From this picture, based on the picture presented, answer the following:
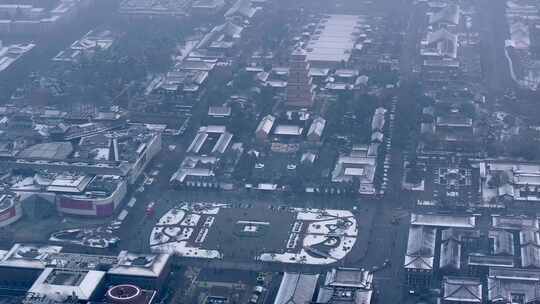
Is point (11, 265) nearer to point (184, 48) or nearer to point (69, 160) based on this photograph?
point (69, 160)

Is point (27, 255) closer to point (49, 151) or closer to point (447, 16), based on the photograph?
point (49, 151)

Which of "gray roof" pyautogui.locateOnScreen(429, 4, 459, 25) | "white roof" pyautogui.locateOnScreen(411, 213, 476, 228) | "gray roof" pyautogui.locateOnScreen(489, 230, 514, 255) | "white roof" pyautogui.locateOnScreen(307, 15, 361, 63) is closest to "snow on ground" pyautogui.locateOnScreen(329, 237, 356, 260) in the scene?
"white roof" pyautogui.locateOnScreen(411, 213, 476, 228)

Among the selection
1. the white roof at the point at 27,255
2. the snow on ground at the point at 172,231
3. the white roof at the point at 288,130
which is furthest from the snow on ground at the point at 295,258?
the white roof at the point at 288,130

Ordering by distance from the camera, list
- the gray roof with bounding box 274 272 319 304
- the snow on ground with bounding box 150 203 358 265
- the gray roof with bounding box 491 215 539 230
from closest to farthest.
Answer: the gray roof with bounding box 274 272 319 304 < the snow on ground with bounding box 150 203 358 265 < the gray roof with bounding box 491 215 539 230

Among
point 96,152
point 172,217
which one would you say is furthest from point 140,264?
point 96,152

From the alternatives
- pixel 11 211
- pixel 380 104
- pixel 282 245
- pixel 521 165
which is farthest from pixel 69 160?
pixel 521 165

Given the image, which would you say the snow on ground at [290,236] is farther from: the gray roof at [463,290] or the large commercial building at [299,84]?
the large commercial building at [299,84]

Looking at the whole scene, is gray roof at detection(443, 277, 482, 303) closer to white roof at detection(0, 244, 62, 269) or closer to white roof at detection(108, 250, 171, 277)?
white roof at detection(108, 250, 171, 277)
